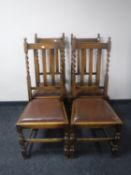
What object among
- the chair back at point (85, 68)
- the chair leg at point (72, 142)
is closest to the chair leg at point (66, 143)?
the chair leg at point (72, 142)

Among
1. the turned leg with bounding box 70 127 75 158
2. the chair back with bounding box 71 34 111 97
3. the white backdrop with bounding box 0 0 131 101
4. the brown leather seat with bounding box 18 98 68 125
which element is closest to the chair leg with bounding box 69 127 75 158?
the turned leg with bounding box 70 127 75 158

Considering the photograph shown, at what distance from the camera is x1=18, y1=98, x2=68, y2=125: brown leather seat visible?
1.66 meters

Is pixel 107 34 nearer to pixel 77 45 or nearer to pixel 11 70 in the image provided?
pixel 77 45

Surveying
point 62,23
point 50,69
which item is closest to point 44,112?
point 50,69

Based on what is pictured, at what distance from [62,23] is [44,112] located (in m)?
1.11

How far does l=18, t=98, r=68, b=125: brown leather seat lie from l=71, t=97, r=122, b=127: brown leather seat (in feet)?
0.43

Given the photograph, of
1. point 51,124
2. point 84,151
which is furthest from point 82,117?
point 84,151

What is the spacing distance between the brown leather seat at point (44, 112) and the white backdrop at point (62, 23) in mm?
724

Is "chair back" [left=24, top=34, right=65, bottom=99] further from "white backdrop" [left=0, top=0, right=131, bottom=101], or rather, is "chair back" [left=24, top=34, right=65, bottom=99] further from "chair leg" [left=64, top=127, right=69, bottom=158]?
"chair leg" [left=64, top=127, right=69, bottom=158]

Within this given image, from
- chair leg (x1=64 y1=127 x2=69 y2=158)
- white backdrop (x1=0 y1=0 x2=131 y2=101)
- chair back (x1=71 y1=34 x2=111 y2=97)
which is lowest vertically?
chair leg (x1=64 y1=127 x2=69 y2=158)

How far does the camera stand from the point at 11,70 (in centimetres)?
247

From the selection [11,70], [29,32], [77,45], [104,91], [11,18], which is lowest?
[104,91]

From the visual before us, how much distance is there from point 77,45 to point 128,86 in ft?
3.49

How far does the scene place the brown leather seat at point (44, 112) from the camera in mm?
1657
